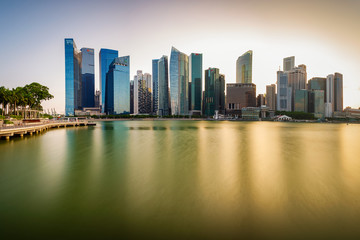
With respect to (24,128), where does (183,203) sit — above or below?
below

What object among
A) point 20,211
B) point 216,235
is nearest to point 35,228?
point 20,211

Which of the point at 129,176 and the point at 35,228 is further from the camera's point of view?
the point at 129,176

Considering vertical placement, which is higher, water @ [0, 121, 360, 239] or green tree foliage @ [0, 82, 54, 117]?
green tree foliage @ [0, 82, 54, 117]

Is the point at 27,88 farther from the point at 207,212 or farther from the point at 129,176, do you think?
the point at 207,212

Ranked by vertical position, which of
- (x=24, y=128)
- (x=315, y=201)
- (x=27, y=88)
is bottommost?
(x=315, y=201)

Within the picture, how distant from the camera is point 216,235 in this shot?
24.6 feet

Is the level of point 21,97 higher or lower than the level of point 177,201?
higher

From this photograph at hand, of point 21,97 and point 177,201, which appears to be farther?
point 21,97

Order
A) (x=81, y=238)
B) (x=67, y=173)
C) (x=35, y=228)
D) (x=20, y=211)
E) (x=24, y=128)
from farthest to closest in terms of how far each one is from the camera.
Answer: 1. (x=24, y=128)
2. (x=67, y=173)
3. (x=20, y=211)
4. (x=35, y=228)
5. (x=81, y=238)

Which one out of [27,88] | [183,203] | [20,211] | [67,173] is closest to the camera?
[20,211]

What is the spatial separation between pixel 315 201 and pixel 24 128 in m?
47.6

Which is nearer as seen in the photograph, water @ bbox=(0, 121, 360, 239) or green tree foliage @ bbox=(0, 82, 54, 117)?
water @ bbox=(0, 121, 360, 239)

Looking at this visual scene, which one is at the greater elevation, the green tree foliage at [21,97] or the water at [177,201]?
the green tree foliage at [21,97]

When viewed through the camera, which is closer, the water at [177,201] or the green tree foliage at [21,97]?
the water at [177,201]
